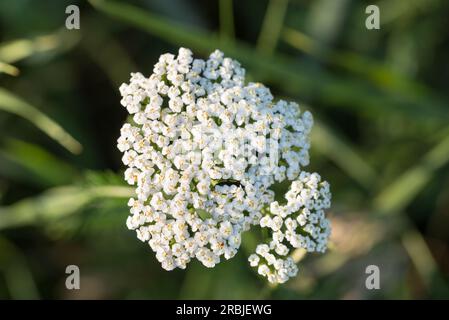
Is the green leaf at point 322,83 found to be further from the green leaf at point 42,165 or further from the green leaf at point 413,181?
the green leaf at point 42,165

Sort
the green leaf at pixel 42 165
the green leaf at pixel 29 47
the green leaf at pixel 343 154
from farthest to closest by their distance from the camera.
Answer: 1. the green leaf at pixel 343 154
2. the green leaf at pixel 42 165
3. the green leaf at pixel 29 47

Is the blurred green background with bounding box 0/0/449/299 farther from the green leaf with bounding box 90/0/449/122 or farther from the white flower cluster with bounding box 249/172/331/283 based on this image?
the white flower cluster with bounding box 249/172/331/283

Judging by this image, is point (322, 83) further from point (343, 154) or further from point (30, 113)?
point (30, 113)

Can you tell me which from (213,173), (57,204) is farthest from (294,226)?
(57,204)

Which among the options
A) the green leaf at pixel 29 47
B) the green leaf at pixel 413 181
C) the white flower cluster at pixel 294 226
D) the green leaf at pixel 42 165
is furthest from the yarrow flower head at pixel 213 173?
the green leaf at pixel 413 181

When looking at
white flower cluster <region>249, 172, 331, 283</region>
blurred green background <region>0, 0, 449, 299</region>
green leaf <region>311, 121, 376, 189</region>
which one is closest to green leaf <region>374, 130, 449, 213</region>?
blurred green background <region>0, 0, 449, 299</region>

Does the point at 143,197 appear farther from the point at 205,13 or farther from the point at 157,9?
the point at 205,13
